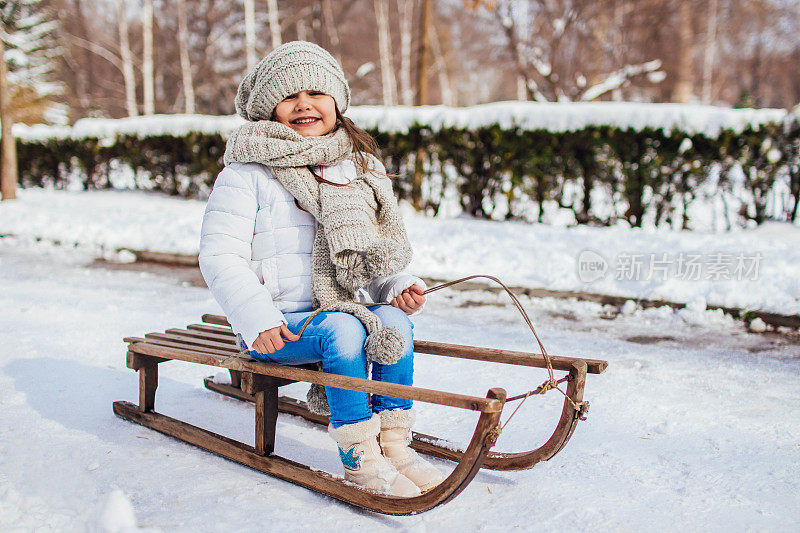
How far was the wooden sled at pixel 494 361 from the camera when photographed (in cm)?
202

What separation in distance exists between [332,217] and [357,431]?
73 centimetres

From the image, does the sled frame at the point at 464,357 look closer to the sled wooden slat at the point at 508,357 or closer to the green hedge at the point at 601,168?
the sled wooden slat at the point at 508,357

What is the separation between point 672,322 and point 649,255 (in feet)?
3.77

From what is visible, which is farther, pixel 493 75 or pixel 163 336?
pixel 493 75

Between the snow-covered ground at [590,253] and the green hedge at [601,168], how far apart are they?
0.48m

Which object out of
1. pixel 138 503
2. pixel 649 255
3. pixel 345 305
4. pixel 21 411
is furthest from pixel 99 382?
pixel 649 255

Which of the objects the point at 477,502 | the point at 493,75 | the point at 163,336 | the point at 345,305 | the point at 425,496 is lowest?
the point at 477,502

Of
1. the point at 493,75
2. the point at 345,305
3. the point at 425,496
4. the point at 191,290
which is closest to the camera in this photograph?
the point at 425,496

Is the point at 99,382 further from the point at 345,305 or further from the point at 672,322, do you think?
the point at 672,322

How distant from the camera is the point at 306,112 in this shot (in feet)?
7.80

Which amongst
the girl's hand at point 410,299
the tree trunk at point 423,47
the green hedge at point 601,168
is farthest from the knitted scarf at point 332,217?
the tree trunk at point 423,47

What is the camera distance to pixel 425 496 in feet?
5.88

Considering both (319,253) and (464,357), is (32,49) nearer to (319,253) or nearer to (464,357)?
(319,253)

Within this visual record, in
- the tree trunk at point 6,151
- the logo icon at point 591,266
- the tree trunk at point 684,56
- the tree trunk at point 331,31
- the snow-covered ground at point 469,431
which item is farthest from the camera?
the tree trunk at point 331,31
